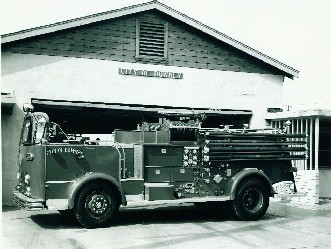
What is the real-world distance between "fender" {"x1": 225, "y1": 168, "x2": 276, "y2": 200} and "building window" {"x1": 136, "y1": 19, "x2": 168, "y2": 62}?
5.32 metres

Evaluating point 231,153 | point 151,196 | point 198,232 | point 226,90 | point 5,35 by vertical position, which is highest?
point 5,35

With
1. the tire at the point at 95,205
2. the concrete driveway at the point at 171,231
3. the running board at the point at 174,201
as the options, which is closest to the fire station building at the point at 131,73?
the running board at the point at 174,201

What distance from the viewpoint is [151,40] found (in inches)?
563

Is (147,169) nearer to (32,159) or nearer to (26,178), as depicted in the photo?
(32,159)

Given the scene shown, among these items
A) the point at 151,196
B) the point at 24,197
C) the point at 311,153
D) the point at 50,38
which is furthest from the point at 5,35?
the point at 311,153

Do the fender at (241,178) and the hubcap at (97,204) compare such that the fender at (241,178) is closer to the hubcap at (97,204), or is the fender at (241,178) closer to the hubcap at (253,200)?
the hubcap at (253,200)

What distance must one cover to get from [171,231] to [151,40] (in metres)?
7.12

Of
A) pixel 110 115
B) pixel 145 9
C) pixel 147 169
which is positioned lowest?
pixel 147 169

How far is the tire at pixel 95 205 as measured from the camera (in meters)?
9.00

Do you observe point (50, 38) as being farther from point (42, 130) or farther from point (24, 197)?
point (24, 197)

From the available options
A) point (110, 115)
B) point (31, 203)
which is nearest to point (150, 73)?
point (110, 115)

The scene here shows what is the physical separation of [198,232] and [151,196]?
131 cm

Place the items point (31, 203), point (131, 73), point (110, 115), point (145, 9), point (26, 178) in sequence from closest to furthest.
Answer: point (31, 203), point (26, 178), point (131, 73), point (145, 9), point (110, 115)

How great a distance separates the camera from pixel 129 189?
961cm
